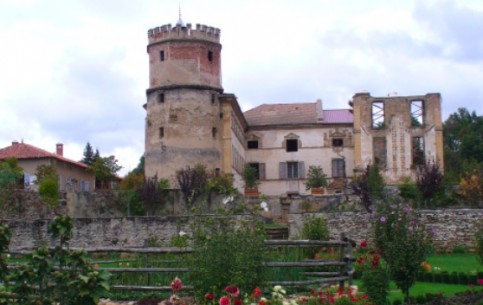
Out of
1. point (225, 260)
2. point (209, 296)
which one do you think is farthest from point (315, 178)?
point (209, 296)

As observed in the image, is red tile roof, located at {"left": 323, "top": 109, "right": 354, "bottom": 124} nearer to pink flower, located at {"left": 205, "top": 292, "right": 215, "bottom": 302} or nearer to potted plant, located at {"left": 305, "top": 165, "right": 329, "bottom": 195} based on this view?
potted plant, located at {"left": 305, "top": 165, "right": 329, "bottom": 195}

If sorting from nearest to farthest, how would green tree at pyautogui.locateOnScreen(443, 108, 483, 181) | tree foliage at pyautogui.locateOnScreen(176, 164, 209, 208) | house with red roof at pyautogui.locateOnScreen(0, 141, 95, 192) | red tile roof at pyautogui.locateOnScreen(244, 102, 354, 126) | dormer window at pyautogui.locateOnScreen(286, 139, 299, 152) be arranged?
tree foliage at pyautogui.locateOnScreen(176, 164, 209, 208) → house with red roof at pyautogui.locateOnScreen(0, 141, 95, 192) → dormer window at pyautogui.locateOnScreen(286, 139, 299, 152) → red tile roof at pyautogui.locateOnScreen(244, 102, 354, 126) → green tree at pyautogui.locateOnScreen(443, 108, 483, 181)

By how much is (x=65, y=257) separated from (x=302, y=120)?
49.2 metres

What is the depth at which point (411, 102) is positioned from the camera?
2083 inches

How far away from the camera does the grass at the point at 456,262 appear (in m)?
21.1

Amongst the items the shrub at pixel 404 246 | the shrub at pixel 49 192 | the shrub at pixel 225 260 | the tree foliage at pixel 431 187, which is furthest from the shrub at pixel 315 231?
the shrub at pixel 49 192

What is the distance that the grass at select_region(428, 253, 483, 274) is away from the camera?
21109 mm

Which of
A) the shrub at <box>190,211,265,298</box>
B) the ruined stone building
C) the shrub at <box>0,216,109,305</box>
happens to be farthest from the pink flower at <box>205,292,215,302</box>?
the ruined stone building

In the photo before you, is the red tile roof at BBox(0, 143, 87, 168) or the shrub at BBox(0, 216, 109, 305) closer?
the shrub at BBox(0, 216, 109, 305)

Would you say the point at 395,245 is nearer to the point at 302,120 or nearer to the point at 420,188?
the point at 420,188

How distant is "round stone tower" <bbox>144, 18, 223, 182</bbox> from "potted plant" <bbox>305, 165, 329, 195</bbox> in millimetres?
7575

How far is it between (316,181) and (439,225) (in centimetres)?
2348

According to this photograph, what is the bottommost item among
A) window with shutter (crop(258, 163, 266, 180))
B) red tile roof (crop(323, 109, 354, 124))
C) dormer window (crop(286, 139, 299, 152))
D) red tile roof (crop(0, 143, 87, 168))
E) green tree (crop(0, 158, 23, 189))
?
green tree (crop(0, 158, 23, 189))

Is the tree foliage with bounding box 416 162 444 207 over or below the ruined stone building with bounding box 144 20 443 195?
below
